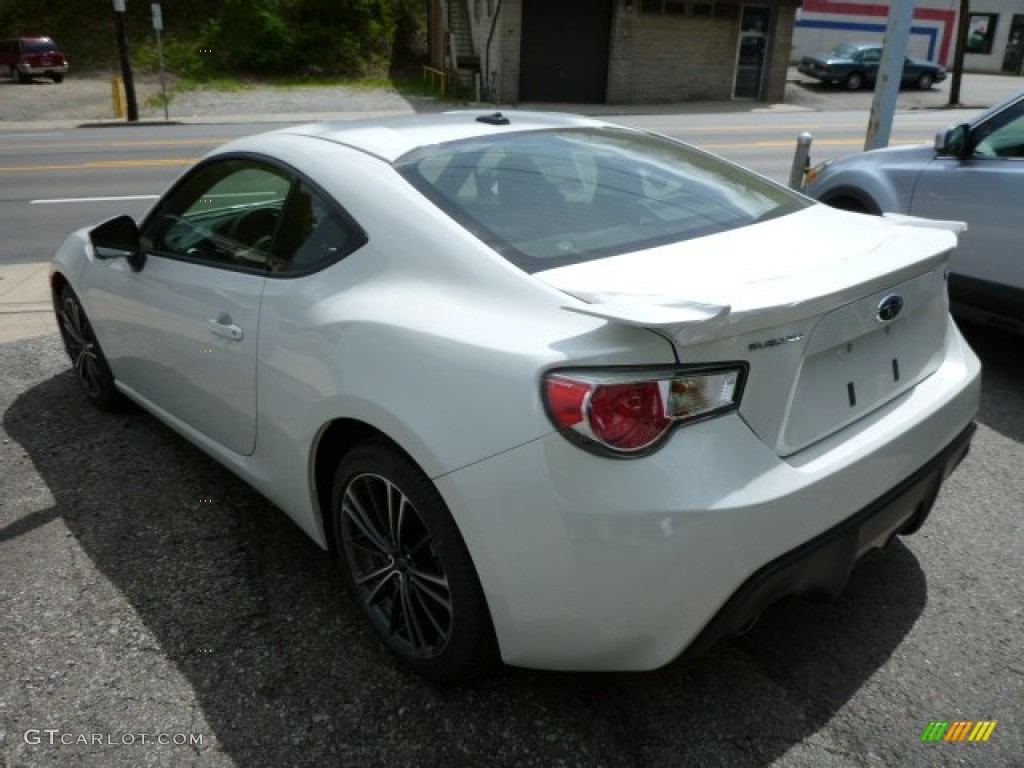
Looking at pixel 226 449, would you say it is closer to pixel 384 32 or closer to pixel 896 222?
pixel 896 222

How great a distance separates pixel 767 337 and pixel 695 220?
2.56 feet

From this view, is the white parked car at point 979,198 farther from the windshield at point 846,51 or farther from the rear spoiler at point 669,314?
the windshield at point 846,51

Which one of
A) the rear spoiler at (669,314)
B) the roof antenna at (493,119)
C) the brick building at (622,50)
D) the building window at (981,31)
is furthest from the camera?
the building window at (981,31)

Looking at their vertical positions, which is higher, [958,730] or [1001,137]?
[1001,137]

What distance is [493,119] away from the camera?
326 centimetres

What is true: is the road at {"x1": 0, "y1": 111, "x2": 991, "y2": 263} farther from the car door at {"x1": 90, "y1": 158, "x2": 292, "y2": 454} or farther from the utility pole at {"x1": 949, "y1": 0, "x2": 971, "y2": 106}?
the car door at {"x1": 90, "y1": 158, "x2": 292, "y2": 454}

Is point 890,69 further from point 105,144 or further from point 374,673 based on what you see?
point 105,144

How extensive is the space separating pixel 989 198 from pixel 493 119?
9.63 ft

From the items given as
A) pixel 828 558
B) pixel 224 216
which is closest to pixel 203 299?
pixel 224 216

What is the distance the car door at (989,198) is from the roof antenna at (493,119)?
2858mm

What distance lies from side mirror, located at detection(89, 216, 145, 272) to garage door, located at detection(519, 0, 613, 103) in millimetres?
27729

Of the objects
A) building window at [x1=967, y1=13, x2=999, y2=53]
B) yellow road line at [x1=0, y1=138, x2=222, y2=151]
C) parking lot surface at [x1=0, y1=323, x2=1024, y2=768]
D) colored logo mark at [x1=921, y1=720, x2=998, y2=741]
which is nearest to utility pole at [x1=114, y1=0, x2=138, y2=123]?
yellow road line at [x1=0, y1=138, x2=222, y2=151]

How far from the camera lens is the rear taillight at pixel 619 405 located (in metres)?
1.91

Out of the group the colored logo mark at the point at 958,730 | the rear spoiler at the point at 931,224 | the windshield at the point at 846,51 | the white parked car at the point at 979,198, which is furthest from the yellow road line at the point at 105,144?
the windshield at the point at 846,51
